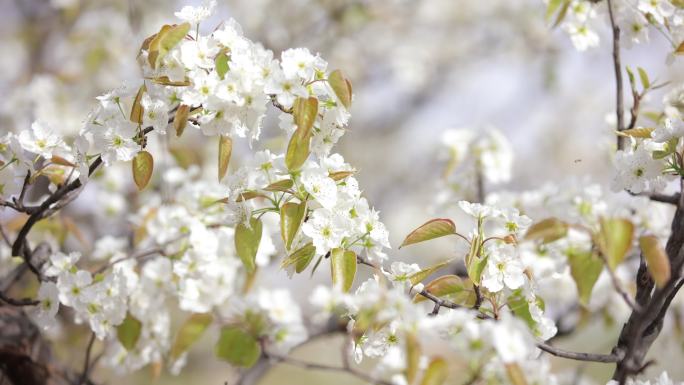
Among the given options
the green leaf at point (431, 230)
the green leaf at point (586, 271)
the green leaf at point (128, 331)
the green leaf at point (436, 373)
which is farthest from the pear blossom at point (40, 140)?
the green leaf at point (586, 271)

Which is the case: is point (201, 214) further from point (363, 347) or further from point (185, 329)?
point (363, 347)

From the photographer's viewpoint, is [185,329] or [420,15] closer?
[185,329]

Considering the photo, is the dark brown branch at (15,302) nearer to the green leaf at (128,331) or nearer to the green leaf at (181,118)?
the green leaf at (128,331)

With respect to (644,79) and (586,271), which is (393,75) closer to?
(644,79)

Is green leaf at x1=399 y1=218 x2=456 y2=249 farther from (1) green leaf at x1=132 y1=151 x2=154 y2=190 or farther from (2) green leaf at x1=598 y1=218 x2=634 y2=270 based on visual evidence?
(1) green leaf at x1=132 y1=151 x2=154 y2=190

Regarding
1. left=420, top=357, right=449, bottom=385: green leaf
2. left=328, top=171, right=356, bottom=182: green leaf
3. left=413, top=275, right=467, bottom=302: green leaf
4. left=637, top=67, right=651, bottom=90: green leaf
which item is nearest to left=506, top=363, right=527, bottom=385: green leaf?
left=420, top=357, right=449, bottom=385: green leaf

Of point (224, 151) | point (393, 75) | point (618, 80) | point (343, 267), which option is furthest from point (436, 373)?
point (393, 75)

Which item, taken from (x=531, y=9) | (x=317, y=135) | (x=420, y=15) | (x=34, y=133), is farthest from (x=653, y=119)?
(x=420, y=15)
